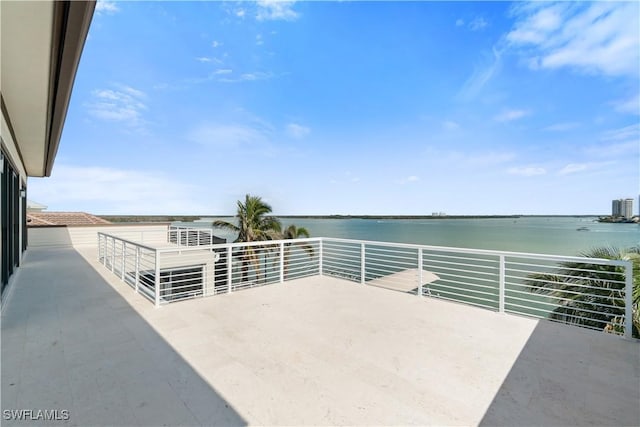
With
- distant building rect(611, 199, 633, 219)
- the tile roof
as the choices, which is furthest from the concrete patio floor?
distant building rect(611, 199, 633, 219)

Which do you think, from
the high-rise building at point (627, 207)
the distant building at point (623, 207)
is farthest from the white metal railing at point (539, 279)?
the distant building at point (623, 207)

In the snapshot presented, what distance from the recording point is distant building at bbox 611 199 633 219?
1926 centimetres

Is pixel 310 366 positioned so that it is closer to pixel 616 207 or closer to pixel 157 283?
pixel 157 283

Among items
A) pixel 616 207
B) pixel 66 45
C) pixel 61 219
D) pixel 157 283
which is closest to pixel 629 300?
pixel 157 283

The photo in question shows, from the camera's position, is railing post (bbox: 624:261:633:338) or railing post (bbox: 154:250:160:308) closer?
railing post (bbox: 624:261:633:338)

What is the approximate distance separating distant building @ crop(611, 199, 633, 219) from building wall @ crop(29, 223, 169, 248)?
93.1 feet

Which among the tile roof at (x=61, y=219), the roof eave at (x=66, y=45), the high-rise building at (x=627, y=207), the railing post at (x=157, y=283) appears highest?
the roof eave at (x=66, y=45)

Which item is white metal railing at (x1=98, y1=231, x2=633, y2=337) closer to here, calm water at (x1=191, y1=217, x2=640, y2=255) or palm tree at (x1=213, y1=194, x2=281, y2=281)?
calm water at (x1=191, y1=217, x2=640, y2=255)

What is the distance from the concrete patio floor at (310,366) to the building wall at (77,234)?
339 inches

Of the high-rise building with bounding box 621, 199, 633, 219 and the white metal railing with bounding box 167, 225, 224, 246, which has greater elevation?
the high-rise building with bounding box 621, 199, 633, 219

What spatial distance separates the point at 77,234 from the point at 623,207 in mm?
32741

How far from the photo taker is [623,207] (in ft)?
66.3

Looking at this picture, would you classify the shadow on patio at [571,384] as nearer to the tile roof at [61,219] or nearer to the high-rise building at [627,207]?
the tile roof at [61,219]

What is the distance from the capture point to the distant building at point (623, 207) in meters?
19.3
